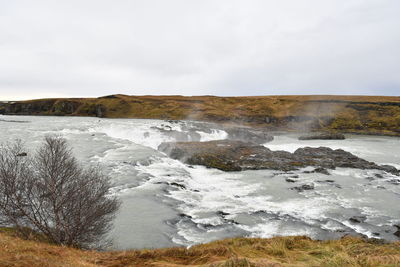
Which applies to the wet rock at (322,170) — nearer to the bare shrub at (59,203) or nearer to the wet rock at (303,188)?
the wet rock at (303,188)

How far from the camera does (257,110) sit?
10256 centimetres

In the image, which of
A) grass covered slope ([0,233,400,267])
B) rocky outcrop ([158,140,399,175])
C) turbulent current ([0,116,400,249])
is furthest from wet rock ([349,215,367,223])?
rocky outcrop ([158,140,399,175])

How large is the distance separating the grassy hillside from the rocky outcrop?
47783 mm

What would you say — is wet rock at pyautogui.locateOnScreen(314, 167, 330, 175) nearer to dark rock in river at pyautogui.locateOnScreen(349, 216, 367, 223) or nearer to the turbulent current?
the turbulent current

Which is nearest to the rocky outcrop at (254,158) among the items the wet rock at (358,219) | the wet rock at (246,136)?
the wet rock at (358,219)

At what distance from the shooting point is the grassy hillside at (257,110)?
290 ft

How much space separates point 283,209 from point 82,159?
84.8ft

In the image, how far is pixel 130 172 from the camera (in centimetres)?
3098

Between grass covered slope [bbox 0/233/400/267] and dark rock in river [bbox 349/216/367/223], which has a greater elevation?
grass covered slope [bbox 0/233/400/267]

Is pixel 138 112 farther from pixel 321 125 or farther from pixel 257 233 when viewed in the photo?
pixel 257 233

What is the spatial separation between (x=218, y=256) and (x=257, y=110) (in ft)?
313

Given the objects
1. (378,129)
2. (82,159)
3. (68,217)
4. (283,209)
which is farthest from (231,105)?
(68,217)

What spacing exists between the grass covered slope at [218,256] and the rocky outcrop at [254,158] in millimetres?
22898

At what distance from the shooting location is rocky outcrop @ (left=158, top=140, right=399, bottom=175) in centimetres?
3494
